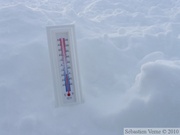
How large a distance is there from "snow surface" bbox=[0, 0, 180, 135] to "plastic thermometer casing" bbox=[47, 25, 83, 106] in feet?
0.32

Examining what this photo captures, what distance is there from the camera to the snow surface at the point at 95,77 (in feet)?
5.81

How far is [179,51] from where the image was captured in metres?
2.70

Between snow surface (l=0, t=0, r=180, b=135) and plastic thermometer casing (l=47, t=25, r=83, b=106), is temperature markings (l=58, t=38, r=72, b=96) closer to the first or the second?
plastic thermometer casing (l=47, t=25, r=83, b=106)

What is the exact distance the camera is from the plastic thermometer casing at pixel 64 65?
1.86 m

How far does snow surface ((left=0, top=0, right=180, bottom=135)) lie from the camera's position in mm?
1771

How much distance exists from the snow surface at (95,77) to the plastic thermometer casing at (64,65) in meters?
0.10

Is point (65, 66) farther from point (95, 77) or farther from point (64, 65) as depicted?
point (95, 77)

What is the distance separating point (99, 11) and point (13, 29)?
1641 millimetres

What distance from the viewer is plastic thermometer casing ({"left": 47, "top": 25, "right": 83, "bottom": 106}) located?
6.09ft

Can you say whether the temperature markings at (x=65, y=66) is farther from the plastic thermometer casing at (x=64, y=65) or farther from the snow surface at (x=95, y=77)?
the snow surface at (x=95, y=77)

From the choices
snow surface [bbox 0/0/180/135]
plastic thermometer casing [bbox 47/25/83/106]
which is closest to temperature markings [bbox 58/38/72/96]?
plastic thermometer casing [bbox 47/25/83/106]

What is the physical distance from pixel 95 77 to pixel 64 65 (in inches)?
16.1

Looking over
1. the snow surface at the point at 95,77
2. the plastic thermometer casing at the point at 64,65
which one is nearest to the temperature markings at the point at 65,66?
the plastic thermometer casing at the point at 64,65

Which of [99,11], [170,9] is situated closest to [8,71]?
[99,11]
